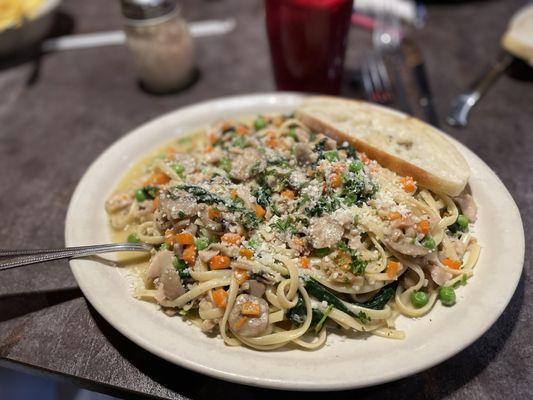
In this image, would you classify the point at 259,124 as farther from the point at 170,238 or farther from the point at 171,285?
the point at 171,285

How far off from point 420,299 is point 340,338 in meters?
0.55

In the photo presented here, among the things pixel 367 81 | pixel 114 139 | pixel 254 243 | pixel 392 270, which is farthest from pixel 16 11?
pixel 392 270

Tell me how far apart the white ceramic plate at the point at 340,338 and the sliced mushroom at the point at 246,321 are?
4.2 inches

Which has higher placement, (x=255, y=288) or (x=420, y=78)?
(x=255, y=288)

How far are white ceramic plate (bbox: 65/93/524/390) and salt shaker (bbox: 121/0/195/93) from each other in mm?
2217

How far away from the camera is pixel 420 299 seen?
112 inches

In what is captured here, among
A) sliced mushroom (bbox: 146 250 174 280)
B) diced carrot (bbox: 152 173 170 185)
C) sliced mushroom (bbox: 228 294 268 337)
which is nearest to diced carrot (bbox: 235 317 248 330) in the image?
sliced mushroom (bbox: 228 294 268 337)

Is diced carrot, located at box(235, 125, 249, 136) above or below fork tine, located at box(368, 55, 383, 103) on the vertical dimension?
above

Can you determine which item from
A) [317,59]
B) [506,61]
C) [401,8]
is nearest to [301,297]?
[317,59]

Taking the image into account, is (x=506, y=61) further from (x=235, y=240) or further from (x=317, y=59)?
(x=235, y=240)

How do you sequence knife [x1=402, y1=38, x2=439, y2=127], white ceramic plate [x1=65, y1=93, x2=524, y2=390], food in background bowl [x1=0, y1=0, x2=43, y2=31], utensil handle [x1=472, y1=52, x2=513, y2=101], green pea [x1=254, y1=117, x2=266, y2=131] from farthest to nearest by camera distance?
1. food in background bowl [x1=0, y1=0, x2=43, y2=31]
2. utensil handle [x1=472, y1=52, x2=513, y2=101]
3. knife [x1=402, y1=38, x2=439, y2=127]
4. green pea [x1=254, y1=117, x2=266, y2=131]
5. white ceramic plate [x1=65, y1=93, x2=524, y2=390]

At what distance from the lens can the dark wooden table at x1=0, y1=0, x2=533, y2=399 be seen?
9.25ft

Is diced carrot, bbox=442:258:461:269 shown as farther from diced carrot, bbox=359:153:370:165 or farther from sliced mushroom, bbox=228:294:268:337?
sliced mushroom, bbox=228:294:268:337

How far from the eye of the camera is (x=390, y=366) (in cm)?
241
